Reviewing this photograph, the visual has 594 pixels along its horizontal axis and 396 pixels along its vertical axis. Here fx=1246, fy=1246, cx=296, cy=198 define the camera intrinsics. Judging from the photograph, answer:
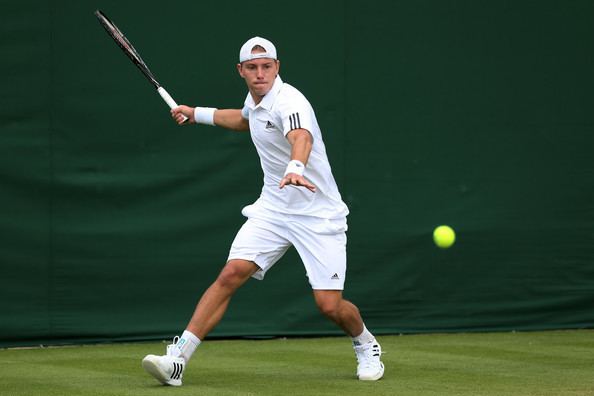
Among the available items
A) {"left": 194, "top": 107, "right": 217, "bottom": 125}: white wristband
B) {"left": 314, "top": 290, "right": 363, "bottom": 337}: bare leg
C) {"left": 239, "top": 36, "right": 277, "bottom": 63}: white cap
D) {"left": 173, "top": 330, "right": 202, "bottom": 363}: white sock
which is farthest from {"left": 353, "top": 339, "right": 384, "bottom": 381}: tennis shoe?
{"left": 239, "top": 36, "right": 277, "bottom": 63}: white cap

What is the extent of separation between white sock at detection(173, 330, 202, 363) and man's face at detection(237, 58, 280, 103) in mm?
1176

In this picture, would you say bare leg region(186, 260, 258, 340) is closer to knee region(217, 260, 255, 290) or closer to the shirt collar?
knee region(217, 260, 255, 290)

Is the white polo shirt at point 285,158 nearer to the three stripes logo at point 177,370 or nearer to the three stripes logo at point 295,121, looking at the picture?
the three stripes logo at point 295,121

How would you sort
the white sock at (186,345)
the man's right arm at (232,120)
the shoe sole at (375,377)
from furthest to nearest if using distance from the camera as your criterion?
the man's right arm at (232,120) < the shoe sole at (375,377) < the white sock at (186,345)

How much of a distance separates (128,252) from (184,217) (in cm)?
45

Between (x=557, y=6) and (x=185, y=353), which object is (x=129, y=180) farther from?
(x=557, y=6)

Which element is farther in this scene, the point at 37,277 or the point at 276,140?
the point at 37,277

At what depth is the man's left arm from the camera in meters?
5.32

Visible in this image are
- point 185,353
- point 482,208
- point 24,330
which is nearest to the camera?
point 185,353

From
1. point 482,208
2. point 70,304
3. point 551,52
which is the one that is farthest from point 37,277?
point 551,52

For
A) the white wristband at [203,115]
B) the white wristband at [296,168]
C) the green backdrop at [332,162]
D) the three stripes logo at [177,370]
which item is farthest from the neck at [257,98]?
the green backdrop at [332,162]

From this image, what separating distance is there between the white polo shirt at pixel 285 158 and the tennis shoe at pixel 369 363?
0.68 meters

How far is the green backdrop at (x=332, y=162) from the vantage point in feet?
26.3

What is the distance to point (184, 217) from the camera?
8398 mm
